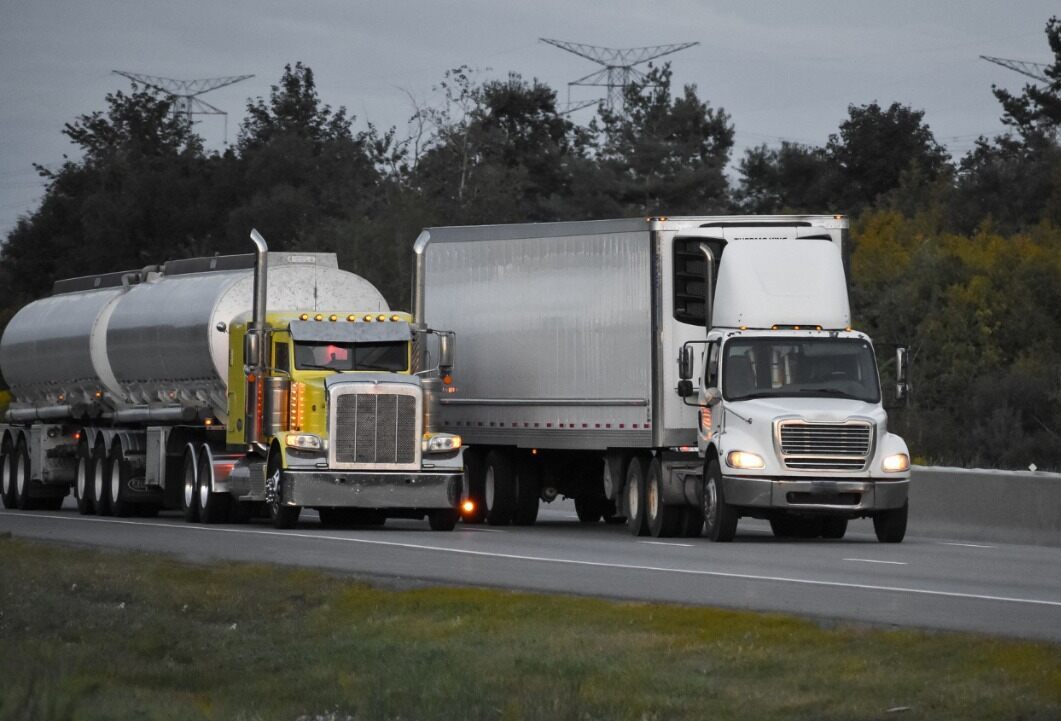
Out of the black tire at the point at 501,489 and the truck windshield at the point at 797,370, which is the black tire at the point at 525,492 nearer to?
the black tire at the point at 501,489

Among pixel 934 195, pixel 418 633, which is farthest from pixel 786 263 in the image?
pixel 934 195

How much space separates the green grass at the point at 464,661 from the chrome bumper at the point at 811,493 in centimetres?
755

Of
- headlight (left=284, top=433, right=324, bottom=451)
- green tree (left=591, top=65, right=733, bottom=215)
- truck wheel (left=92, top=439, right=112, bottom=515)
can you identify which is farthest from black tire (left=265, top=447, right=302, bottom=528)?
green tree (left=591, top=65, right=733, bottom=215)

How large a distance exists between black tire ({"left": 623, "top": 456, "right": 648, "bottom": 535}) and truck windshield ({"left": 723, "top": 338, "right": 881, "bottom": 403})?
230 centimetres

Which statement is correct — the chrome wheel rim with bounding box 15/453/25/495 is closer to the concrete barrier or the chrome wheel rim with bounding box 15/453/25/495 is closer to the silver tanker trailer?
the silver tanker trailer

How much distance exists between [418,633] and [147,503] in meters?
19.3

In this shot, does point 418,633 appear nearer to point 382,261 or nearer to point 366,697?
point 366,697

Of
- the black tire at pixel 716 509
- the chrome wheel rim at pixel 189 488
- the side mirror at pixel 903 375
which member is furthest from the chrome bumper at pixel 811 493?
the chrome wheel rim at pixel 189 488

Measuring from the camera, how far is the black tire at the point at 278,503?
91.5ft

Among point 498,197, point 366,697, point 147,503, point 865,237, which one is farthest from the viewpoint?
point 498,197

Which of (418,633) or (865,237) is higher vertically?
(865,237)

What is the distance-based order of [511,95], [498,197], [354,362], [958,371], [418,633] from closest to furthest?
1. [418,633]
2. [354,362]
3. [958,371]
4. [498,197]
5. [511,95]

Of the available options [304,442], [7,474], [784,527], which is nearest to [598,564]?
[304,442]

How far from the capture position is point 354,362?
28.9 m
